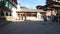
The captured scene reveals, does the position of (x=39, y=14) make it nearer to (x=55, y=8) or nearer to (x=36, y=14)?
(x=36, y=14)

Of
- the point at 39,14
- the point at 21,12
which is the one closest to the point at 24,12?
the point at 21,12

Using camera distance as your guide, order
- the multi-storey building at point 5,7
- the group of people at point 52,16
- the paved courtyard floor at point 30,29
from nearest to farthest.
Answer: the paved courtyard floor at point 30,29
the group of people at point 52,16
the multi-storey building at point 5,7

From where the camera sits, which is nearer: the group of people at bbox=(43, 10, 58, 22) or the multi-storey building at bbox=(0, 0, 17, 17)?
the group of people at bbox=(43, 10, 58, 22)

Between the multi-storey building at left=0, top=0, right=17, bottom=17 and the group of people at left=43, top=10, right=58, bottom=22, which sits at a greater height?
the multi-storey building at left=0, top=0, right=17, bottom=17

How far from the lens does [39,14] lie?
270 feet

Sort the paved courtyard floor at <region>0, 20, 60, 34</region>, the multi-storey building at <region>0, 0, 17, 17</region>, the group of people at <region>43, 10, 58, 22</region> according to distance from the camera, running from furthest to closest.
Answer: the multi-storey building at <region>0, 0, 17, 17</region> < the group of people at <region>43, 10, 58, 22</region> < the paved courtyard floor at <region>0, 20, 60, 34</region>

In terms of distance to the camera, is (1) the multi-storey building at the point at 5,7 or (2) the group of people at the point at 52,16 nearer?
(2) the group of people at the point at 52,16

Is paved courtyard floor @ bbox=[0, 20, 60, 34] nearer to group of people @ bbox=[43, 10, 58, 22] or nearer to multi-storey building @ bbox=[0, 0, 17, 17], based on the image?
group of people @ bbox=[43, 10, 58, 22]

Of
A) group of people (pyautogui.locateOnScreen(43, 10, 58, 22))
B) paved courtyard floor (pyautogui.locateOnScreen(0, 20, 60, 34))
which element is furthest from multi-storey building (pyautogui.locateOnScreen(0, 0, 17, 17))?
paved courtyard floor (pyautogui.locateOnScreen(0, 20, 60, 34))

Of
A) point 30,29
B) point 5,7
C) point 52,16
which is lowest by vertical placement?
point 30,29

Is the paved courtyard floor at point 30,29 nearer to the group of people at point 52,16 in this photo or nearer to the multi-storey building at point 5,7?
the group of people at point 52,16

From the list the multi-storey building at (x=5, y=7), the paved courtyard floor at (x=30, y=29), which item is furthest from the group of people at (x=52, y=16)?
the multi-storey building at (x=5, y=7)

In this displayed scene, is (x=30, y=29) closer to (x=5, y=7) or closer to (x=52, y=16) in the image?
(x=52, y=16)

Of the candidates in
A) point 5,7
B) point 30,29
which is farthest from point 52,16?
point 5,7
